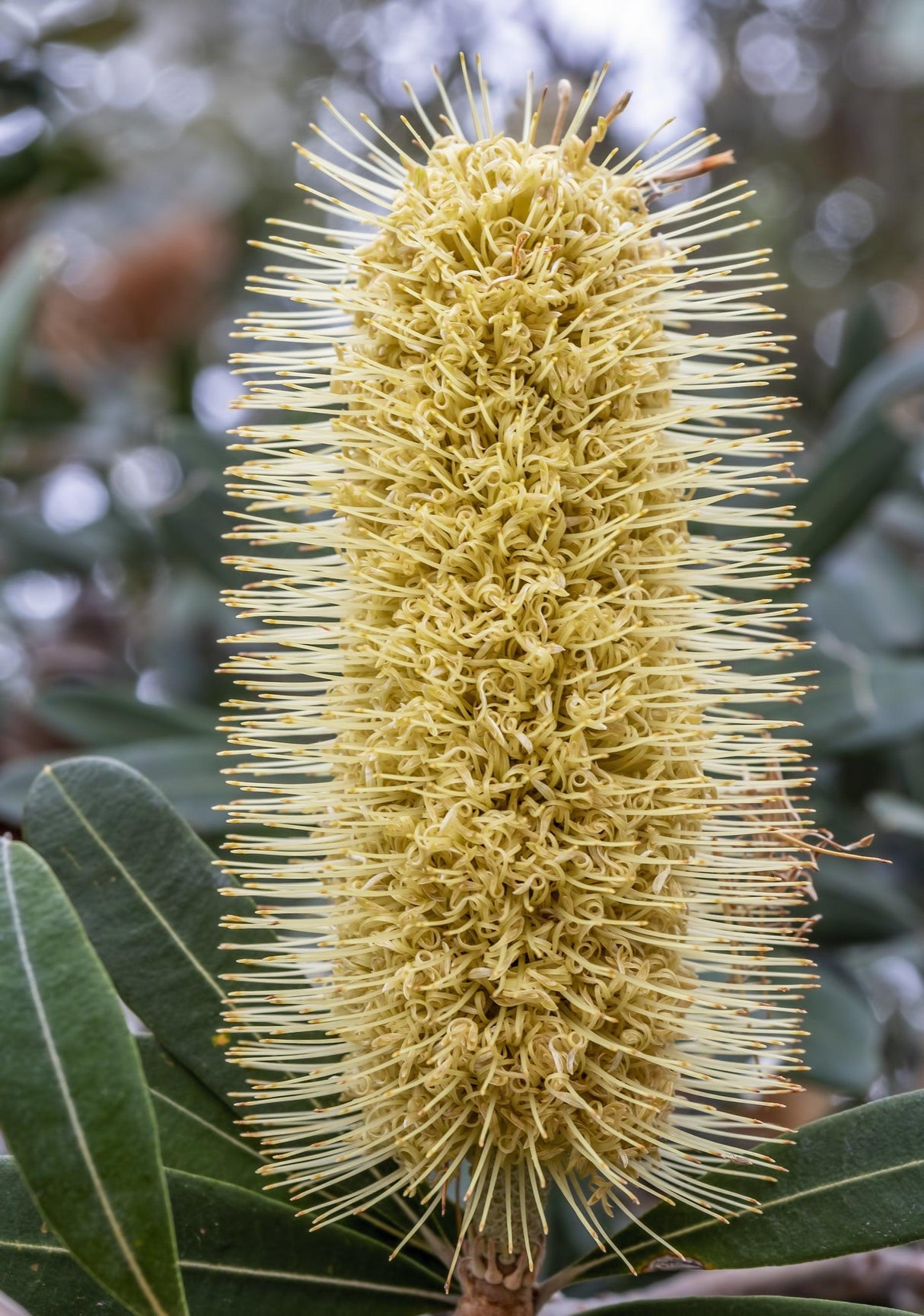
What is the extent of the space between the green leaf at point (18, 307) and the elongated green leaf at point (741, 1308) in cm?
149

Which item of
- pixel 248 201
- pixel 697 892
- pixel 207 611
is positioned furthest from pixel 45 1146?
pixel 248 201

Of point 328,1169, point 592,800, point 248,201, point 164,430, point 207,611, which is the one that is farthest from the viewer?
point 248,201

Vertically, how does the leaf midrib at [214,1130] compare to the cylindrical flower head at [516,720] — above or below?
below

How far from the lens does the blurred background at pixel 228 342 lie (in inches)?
76.5

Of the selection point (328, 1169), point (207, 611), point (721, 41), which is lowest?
point (328, 1169)

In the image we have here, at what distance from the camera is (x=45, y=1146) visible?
0.84m

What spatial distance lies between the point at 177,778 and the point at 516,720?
94cm

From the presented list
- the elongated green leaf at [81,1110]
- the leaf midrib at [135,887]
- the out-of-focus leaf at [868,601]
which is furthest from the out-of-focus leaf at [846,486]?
the elongated green leaf at [81,1110]

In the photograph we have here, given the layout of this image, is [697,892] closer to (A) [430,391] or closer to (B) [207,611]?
(A) [430,391]

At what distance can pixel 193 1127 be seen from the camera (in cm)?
113

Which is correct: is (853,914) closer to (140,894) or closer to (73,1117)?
(140,894)

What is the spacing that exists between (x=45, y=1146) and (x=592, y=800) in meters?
0.47

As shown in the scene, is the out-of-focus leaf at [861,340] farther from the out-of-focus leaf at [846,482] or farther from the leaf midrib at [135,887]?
the leaf midrib at [135,887]

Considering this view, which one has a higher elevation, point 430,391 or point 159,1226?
point 430,391
